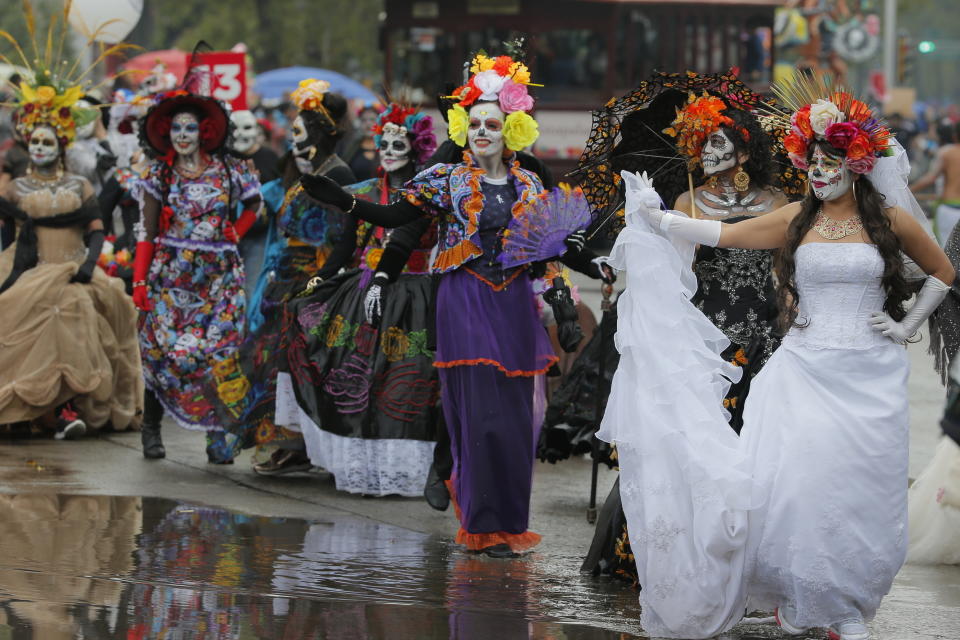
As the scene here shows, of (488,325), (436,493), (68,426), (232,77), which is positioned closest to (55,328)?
(68,426)

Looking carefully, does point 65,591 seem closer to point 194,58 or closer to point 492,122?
point 492,122

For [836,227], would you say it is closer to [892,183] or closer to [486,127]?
[892,183]

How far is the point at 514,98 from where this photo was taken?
7.60 meters

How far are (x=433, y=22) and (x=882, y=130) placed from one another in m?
19.2

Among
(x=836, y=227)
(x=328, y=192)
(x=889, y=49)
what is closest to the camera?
(x=836, y=227)

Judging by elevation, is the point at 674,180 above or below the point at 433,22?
below

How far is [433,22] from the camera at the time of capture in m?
24.8

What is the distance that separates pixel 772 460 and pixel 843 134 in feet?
4.01

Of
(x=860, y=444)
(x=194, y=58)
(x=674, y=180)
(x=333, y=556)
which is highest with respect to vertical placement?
(x=194, y=58)

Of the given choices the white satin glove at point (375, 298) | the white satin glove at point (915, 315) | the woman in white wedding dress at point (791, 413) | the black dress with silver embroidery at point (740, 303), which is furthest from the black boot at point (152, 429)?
the white satin glove at point (915, 315)

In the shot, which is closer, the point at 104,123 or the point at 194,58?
the point at 194,58

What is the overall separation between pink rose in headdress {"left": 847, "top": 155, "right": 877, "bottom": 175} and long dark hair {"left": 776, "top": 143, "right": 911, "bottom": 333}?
6 cm

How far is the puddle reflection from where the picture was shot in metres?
5.93

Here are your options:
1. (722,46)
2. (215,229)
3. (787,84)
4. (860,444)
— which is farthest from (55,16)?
(722,46)
